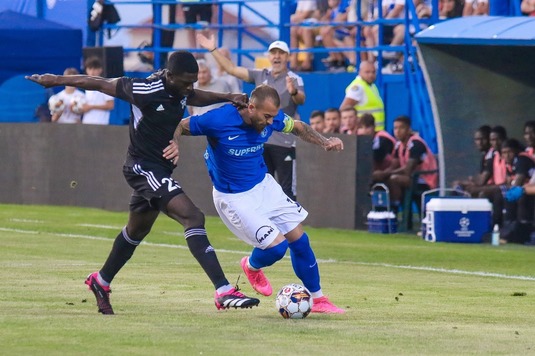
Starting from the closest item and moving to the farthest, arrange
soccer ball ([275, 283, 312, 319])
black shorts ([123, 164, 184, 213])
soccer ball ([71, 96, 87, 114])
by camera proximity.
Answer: soccer ball ([275, 283, 312, 319])
black shorts ([123, 164, 184, 213])
soccer ball ([71, 96, 87, 114])

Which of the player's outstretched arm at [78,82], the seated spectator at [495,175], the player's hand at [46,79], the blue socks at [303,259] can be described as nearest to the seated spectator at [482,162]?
the seated spectator at [495,175]

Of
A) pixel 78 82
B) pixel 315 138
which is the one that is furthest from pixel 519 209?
pixel 78 82

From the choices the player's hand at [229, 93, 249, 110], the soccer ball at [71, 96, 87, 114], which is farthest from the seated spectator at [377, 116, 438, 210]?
the player's hand at [229, 93, 249, 110]

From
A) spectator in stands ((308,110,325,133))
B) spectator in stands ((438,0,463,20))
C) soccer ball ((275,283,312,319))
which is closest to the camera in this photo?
soccer ball ((275,283,312,319))

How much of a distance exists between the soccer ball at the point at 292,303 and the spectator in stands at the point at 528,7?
1164 centimetres

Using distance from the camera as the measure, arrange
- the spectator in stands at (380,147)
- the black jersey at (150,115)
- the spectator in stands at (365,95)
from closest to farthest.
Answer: the black jersey at (150,115) < the spectator in stands at (380,147) < the spectator in stands at (365,95)

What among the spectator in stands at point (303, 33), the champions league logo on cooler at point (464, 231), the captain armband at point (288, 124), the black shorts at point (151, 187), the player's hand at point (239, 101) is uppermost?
the spectator in stands at point (303, 33)

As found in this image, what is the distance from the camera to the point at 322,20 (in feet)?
79.8

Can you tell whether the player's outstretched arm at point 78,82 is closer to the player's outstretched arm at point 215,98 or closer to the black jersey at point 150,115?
the black jersey at point 150,115

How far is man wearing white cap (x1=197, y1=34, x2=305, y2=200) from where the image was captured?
653 inches

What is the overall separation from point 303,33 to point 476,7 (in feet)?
9.71

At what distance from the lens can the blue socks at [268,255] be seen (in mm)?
10289

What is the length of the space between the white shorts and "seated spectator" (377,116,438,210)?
8732 millimetres

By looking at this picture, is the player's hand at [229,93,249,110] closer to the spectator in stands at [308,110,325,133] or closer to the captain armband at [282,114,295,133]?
the captain armband at [282,114,295,133]
